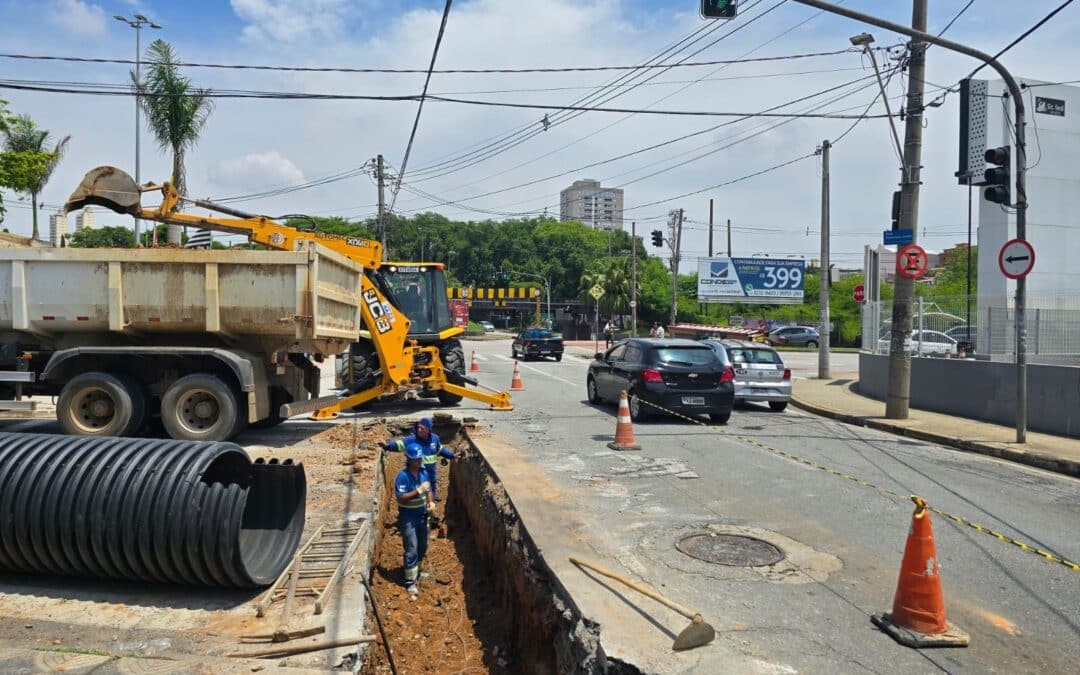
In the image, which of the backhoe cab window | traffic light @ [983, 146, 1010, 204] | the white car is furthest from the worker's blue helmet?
the white car

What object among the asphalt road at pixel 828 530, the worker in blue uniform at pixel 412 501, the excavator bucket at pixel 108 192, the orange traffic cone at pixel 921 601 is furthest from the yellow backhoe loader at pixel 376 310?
the orange traffic cone at pixel 921 601

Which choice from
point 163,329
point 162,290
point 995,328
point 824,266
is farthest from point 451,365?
point 824,266

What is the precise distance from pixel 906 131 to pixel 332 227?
71431 mm

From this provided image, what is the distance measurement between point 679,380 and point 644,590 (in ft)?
28.1

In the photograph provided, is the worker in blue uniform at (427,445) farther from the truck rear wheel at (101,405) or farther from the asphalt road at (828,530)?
the truck rear wheel at (101,405)

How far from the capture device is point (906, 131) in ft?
48.0

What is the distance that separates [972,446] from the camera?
12188 millimetres

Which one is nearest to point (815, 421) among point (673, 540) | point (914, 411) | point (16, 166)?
point (914, 411)

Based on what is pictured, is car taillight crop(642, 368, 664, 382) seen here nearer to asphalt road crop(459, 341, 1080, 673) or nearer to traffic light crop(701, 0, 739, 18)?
asphalt road crop(459, 341, 1080, 673)

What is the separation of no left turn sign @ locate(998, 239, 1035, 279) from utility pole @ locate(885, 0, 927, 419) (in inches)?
104

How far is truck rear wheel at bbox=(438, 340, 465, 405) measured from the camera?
15.4 metres

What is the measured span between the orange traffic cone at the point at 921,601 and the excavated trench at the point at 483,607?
1.83 metres

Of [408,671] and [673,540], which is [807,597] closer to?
[673,540]

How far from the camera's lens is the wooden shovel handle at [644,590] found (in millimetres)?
4766
